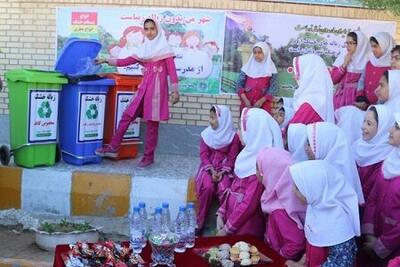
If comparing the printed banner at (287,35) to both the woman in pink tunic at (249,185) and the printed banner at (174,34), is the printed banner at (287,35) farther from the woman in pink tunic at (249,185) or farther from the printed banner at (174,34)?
the woman in pink tunic at (249,185)

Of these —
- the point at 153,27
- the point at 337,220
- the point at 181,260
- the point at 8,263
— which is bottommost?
the point at 8,263

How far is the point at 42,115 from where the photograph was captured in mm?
6227

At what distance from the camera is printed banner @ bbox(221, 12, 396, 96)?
7.15 metres

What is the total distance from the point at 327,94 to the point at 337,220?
1645 millimetres

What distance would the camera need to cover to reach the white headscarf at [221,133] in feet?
17.9

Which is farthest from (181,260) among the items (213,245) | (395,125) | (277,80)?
(277,80)

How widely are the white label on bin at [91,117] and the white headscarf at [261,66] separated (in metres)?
1.63

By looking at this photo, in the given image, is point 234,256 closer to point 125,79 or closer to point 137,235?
point 137,235

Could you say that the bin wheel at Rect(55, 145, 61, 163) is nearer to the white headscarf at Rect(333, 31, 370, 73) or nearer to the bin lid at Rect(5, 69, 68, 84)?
the bin lid at Rect(5, 69, 68, 84)

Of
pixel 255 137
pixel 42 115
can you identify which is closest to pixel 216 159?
pixel 255 137

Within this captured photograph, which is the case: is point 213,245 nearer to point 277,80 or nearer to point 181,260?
point 181,260

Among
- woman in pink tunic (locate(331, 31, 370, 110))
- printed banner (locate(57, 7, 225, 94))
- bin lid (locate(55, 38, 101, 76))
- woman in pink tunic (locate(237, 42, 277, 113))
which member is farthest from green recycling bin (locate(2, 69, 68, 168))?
woman in pink tunic (locate(331, 31, 370, 110))

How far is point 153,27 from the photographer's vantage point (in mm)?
6414

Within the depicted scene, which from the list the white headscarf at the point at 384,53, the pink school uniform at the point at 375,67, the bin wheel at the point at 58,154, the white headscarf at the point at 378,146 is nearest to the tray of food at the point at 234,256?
the white headscarf at the point at 378,146
